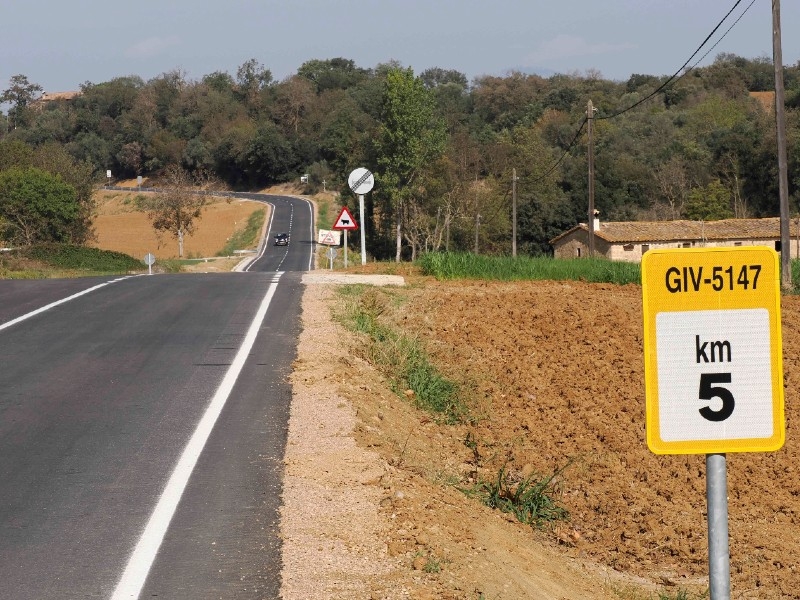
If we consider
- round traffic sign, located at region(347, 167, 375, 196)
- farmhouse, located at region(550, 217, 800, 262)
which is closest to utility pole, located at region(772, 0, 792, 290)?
round traffic sign, located at region(347, 167, 375, 196)

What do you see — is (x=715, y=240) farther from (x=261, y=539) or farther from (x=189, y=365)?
(x=261, y=539)

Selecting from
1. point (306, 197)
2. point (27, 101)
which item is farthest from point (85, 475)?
point (27, 101)

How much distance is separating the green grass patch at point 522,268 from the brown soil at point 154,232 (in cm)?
6047

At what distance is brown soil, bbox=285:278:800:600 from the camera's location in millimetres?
6539

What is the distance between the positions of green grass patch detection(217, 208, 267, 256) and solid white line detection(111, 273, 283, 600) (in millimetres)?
70507

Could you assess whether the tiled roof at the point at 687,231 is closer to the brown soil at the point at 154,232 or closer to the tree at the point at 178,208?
the tree at the point at 178,208

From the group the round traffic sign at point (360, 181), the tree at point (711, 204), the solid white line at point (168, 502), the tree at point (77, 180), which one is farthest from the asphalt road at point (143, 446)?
the tree at point (77, 180)

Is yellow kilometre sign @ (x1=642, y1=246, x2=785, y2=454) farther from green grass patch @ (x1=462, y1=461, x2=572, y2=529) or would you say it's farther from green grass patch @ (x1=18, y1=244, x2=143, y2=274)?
green grass patch @ (x1=18, y1=244, x2=143, y2=274)

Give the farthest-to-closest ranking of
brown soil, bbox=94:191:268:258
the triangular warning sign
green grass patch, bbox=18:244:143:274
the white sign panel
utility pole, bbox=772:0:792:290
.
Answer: brown soil, bbox=94:191:268:258 → green grass patch, bbox=18:244:143:274 → utility pole, bbox=772:0:792:290 → the triangular warning sign → the white sign panel

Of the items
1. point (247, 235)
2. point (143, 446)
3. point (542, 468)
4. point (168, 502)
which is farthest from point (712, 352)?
point (247, 235)

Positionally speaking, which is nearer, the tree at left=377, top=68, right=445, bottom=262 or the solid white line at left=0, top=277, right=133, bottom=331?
the solid white line at left=0, top=277, right=133, bottom=331

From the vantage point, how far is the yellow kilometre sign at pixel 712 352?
287 centimetres

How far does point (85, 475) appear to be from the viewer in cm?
760

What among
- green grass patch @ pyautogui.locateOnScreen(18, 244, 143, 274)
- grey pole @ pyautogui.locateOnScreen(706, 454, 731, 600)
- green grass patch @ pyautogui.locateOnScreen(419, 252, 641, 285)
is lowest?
grey pole @ pyautogui.locateOnScreen(706, 454, 731, 600)
